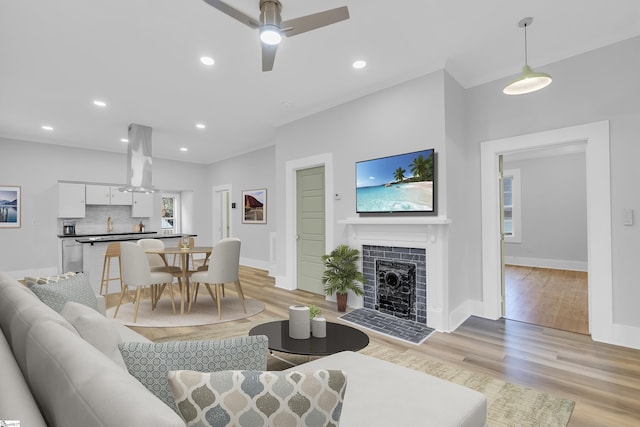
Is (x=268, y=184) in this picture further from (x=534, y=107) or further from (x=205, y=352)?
(x=205, y=352)

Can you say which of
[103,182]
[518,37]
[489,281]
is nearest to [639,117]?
[518,37]

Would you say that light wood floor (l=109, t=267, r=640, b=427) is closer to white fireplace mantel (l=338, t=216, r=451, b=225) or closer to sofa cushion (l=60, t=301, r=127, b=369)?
white fireplace mantel (l=338, t=216, r=451, b=225)

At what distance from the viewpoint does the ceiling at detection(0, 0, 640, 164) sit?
102 inches

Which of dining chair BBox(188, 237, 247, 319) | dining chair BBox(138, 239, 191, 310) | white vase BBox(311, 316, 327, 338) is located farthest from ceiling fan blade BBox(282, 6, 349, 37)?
dining chair BBox(138, 239, 191, 310)

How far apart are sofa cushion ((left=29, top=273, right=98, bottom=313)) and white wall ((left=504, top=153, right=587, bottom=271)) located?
319 inches

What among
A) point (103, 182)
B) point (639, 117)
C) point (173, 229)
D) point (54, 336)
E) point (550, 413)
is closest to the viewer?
point (54, 336)

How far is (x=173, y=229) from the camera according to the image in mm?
9023

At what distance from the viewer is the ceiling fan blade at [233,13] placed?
2.03 m

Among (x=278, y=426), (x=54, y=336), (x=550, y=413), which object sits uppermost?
(x=54, y=336)

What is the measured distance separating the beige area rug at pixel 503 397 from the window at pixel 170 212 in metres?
7.42

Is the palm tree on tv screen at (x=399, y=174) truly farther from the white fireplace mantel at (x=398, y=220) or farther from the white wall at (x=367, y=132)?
the white fireplace mantel at (x=398, y=220)

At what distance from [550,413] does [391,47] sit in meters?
3.14

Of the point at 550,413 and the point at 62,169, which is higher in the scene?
the point at 62,169

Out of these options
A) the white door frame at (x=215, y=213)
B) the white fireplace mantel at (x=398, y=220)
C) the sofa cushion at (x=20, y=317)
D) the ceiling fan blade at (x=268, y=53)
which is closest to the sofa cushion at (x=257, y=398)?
the sofa cushion at (x=20, y=317)
